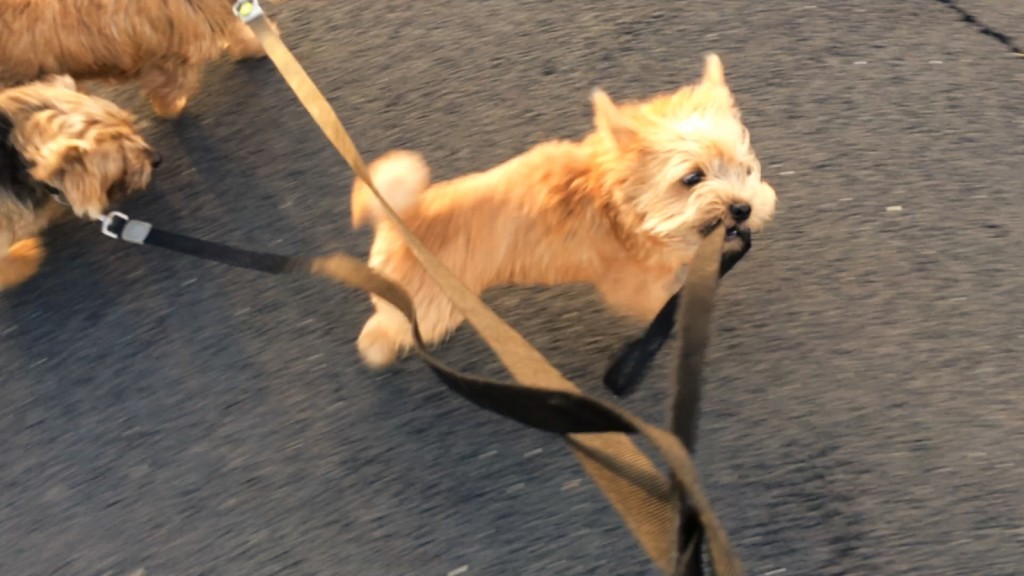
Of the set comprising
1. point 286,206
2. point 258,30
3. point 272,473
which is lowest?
point 272,473

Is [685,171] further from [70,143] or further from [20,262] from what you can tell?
[20,262]

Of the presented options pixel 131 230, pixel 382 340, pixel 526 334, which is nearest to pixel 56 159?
pixel 131 230

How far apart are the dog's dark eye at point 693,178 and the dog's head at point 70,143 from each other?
1193mm

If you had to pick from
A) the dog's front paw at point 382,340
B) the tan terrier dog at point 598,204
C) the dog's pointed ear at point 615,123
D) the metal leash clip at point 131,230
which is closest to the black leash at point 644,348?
the tan terrier dog at point 598,204

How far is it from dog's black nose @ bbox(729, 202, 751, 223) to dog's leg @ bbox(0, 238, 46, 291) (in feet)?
4.97

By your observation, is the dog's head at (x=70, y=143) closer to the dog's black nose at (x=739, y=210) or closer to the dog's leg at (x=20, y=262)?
the dog's leg at (x=20, y=262)

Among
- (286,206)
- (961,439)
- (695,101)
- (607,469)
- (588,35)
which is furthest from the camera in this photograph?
(588,35)

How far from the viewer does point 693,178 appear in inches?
48.8

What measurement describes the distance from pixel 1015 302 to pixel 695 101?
86 cm

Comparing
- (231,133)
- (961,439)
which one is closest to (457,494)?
(961,439)

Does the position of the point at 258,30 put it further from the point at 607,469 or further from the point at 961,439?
the point at 961,439

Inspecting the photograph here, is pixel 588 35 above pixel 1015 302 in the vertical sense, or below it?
above

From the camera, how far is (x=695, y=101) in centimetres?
129

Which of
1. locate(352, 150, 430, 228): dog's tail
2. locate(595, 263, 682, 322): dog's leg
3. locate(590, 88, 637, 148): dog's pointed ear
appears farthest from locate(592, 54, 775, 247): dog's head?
locate(352, 150, 430, 228): dog's tail
